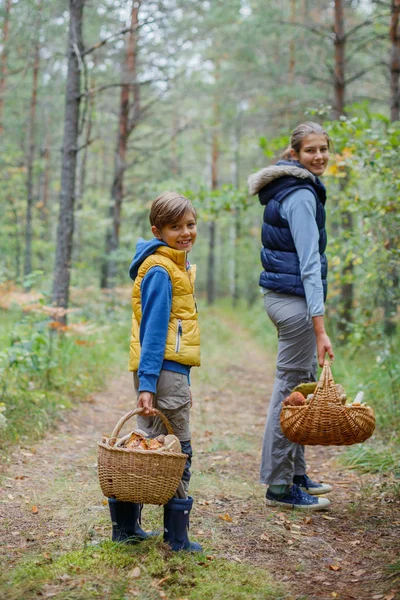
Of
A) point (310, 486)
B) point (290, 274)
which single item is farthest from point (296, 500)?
point (290, 274)

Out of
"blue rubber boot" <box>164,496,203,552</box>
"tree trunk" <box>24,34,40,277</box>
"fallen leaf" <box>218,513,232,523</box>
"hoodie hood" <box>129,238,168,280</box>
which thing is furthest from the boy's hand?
"tree trunk" <box>24,34,40,277</box>

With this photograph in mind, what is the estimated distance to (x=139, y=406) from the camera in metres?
2.69

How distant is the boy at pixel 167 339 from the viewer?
2.75 metres

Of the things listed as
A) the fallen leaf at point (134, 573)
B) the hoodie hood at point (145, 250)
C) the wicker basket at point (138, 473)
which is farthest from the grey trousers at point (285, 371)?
the fallen leaf at point (134, 573)

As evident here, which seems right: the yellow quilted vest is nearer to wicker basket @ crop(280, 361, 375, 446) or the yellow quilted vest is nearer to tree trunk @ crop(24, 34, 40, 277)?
wicker basket @ crop(280, 361, 375, 446)

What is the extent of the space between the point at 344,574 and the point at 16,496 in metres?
2.02

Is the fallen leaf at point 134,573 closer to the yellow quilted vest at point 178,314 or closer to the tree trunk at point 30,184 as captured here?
the yellow quilted vest at point 178,314

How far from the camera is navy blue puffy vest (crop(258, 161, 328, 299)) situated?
12.0ft

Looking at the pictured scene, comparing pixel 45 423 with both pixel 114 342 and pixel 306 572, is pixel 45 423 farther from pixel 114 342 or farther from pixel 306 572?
pixel 114 342

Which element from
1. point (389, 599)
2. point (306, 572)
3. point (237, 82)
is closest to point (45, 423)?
point (306, 572)

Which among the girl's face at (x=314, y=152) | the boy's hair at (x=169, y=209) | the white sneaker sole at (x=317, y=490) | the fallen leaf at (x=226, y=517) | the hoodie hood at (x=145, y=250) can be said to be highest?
the girl's face at (x=314, y=152)

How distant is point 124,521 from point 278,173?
2235mm

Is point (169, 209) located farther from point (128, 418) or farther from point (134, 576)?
point (134, 576)

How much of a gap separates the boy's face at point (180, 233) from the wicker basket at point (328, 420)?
42.2 inches
